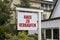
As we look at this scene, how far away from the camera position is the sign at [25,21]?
38.2ft

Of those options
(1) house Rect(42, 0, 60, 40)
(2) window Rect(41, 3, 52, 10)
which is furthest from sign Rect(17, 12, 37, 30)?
(2) window Rect(41, 3, 52, 10)

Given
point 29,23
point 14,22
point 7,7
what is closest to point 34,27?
point 29,23

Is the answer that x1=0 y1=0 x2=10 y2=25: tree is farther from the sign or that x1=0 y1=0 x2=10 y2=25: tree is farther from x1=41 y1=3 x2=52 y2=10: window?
the sign

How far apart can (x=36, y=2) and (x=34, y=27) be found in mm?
29595

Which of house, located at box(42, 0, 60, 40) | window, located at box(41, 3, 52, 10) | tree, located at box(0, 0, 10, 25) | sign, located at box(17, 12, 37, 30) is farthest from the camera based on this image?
window, located at box(41, 3, 52, 10)

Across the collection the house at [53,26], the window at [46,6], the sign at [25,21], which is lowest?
the house at [53,26]

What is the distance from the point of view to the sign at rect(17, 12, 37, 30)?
11.7m

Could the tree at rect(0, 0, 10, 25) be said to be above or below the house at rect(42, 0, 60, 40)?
above

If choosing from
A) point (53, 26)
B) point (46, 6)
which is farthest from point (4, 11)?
point (46, 6)

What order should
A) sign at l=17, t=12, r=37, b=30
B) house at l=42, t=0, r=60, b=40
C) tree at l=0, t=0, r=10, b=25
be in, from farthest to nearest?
tree at l=0, t=0, r=10, b=25 < house at l=42, t=0, r=60, b=40 < sign at l=17, t=12, r=37, b=30

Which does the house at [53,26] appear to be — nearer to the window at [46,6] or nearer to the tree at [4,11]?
the tree at [4,11]

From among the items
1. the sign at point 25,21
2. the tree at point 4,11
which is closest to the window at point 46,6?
the tree at point 4,11

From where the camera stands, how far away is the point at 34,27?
11938 millimetres

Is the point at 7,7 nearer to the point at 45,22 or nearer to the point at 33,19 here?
the point at 45,22
